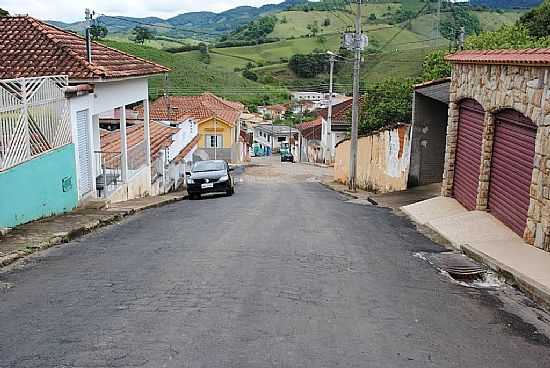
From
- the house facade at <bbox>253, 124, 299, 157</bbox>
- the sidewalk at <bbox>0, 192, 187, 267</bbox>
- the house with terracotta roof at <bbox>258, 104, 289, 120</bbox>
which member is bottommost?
the house facade at <bbox>253, 124, 299, 157</bbox>

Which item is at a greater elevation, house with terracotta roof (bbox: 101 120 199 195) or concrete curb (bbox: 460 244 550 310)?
concrete curb (bbox: 460 244 550 310)

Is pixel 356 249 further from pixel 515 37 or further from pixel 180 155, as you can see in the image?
pixel 180 155

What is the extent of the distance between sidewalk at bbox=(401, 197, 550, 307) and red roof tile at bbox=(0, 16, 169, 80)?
8819 mm

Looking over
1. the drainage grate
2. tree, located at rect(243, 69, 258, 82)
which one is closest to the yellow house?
the drainage grate

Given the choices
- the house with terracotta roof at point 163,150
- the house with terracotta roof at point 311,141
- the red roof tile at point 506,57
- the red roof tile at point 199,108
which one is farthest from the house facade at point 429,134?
the house with terracotta roof at point 311,141

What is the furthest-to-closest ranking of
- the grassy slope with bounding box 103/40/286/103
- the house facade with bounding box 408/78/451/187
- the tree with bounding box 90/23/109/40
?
the grassy slope with bounding box 103/40/286/103, the house facade with bounding box 408/78/451/187, the tree with bounding box 90/23/109/40

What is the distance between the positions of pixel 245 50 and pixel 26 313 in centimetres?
12378

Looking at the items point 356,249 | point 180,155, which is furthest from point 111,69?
point 180,155

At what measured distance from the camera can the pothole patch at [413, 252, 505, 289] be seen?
823 cm

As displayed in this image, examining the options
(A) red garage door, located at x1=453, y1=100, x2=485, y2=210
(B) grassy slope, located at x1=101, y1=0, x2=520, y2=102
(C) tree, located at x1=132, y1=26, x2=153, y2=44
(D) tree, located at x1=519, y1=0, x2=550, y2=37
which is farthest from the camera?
(C) tree, located at x1=132, y1=26, x2=153, y2=44

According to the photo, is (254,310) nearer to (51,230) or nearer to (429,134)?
(51,230)

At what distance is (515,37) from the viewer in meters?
27.2

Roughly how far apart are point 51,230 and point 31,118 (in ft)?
8.01

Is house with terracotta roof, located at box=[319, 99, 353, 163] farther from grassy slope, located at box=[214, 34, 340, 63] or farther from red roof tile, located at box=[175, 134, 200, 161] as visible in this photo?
grassy slope, located at box=[214, 34, 340, 63]
